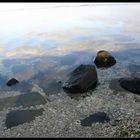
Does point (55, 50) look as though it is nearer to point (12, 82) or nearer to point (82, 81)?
point (12, 82)

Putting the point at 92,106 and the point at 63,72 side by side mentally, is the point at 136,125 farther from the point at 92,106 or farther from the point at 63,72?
the point at 63,72

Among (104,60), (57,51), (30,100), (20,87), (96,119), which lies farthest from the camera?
(57,51)

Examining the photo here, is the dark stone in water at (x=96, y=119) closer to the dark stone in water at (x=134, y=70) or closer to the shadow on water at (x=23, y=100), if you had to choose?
the shadow on water at (x=23, y=100)

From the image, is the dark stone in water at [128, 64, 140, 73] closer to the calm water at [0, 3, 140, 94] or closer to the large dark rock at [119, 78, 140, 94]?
the calm water at [0, 3, 140, 94]

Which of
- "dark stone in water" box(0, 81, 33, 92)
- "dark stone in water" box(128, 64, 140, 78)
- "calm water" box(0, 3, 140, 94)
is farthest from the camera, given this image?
"calm water" box(0, 3, 140, 94)

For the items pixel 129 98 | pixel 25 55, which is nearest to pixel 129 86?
pixel 129 98

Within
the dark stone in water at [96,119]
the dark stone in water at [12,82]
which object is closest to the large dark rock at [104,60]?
the dark stone in water at [12,82]

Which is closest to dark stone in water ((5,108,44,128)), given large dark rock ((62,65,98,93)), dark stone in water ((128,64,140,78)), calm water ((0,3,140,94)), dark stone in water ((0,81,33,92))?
large dark rock ((62,65,98,93))

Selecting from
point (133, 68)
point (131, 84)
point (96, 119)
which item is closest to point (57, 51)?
point (133, 68)
